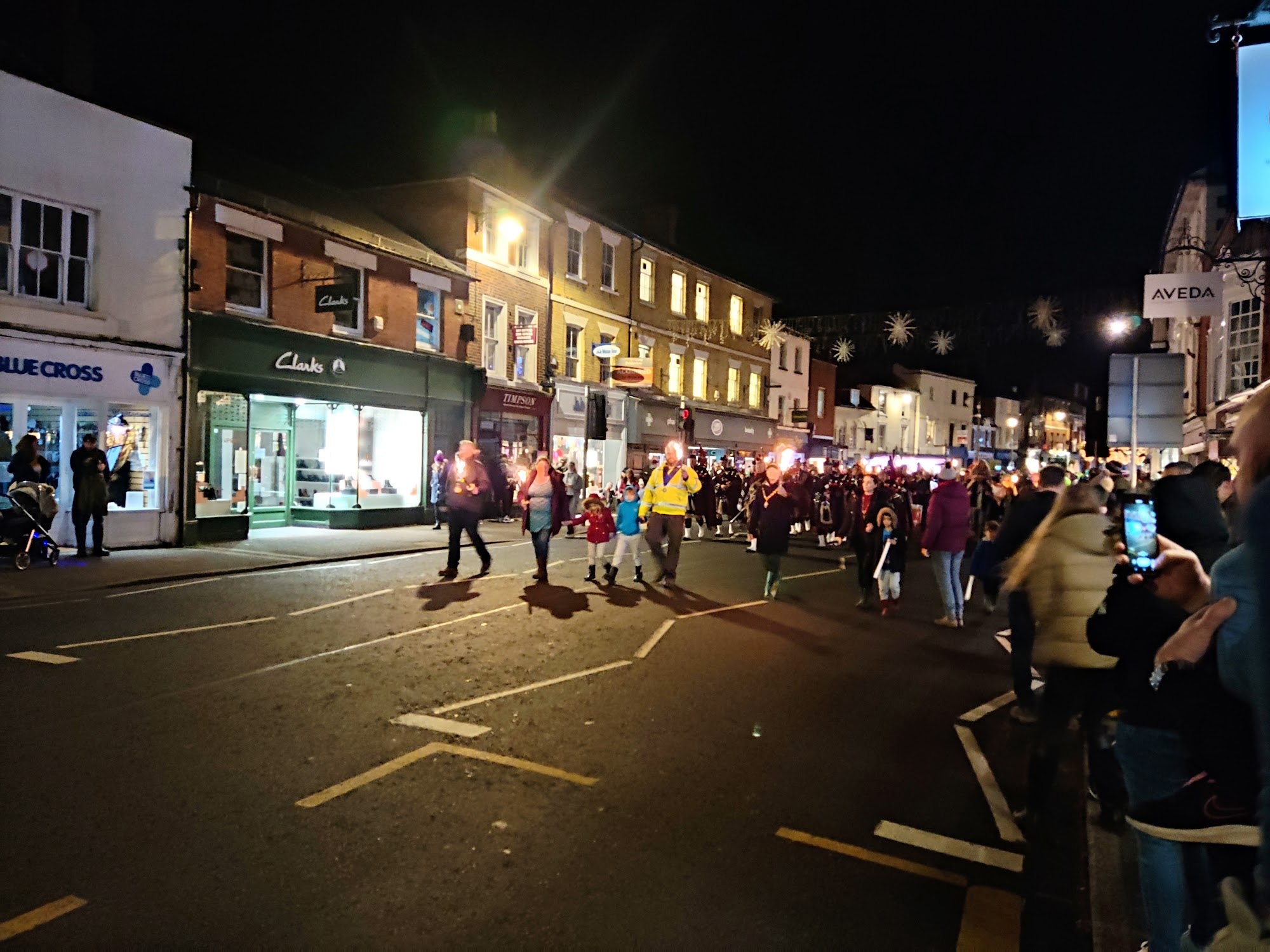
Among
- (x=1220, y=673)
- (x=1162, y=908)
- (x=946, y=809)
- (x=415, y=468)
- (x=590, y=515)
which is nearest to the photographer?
(x=1220, y=673)

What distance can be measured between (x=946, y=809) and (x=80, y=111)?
1655 cm

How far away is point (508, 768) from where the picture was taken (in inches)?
208

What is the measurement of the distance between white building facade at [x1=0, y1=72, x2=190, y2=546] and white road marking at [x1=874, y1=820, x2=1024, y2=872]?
13.7 m

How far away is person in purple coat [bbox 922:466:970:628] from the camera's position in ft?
33.4

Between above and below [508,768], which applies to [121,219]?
above

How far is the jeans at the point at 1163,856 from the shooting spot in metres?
2.94

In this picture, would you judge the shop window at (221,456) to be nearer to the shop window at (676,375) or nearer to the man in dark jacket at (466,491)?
the man in dark jacket at (466,491)

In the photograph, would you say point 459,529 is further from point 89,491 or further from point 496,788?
point 496,788

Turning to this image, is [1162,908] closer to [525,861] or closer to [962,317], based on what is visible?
[525,861]

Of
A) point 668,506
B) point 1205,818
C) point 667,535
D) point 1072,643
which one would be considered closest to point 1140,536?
point 1072,643

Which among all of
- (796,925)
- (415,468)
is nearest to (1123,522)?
(796,925)

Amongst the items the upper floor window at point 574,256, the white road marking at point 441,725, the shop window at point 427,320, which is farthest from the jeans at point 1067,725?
the upper floor window at point 574,256

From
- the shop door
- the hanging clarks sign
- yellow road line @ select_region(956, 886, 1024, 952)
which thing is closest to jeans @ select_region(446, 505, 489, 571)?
the shop door

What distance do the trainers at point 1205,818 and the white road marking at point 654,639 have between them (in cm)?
593
